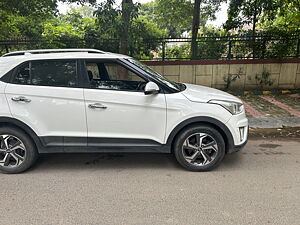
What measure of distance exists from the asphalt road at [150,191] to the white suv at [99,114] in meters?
0.37

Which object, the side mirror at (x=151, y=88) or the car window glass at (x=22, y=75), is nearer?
the side mirror at (x=151, y=88)

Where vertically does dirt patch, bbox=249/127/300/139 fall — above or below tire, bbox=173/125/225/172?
below

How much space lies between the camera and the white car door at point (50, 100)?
3.56m

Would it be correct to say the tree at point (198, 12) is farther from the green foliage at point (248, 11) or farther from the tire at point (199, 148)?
the tire at point (199, 148)

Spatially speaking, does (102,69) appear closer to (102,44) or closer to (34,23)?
(102,44)

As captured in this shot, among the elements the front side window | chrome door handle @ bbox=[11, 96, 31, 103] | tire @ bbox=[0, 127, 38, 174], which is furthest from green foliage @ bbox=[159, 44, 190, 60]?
tire @ bbox=[0, 127, 38, 174]

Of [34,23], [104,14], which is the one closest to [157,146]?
[104,14]

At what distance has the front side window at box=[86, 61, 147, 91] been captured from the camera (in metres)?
3.70

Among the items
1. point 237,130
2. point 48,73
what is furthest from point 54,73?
point 237,130

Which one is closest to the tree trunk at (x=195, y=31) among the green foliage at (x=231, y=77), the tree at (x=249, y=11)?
the tree at (x=249, y=11)

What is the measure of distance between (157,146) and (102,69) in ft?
4.67

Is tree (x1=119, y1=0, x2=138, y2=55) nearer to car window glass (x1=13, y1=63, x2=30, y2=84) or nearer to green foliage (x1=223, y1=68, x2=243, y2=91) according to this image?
car window glass (x1=13, y1=63, x2=30, y2=84)

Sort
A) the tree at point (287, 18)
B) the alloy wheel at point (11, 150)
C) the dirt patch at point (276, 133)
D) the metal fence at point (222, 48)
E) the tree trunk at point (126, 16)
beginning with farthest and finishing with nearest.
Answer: the metal fence at point (222, 48) < the tree at point (287, 18) < the tree trunk at point (126, 16) < the dirt patch at point (276, 133) < the alloy wheel at point (11, 150)

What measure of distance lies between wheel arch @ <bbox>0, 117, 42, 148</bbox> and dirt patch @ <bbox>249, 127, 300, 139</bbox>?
4.09 metres
